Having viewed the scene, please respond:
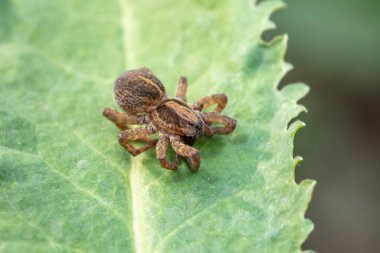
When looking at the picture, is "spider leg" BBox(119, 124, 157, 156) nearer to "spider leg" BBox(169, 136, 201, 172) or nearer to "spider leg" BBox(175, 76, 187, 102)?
"spider leg" BBox(169, 136, 201, 172)

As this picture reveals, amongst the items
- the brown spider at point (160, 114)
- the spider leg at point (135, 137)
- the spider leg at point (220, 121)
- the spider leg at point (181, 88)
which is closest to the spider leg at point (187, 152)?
the brown spider at point (160, 114)

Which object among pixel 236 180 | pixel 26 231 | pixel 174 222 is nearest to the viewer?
pixel 26 231

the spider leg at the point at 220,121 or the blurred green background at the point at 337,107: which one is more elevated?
the blurred green background at the point at 337,107

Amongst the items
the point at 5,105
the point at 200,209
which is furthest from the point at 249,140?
the point at 5,105

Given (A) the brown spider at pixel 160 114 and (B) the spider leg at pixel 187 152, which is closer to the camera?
(B) the spider leg at pixel 187 152

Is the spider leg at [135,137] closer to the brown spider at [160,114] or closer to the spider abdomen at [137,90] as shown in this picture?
the brown spider at [160,114]

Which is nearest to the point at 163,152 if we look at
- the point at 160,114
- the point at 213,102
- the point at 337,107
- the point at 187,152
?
the point at 187,152

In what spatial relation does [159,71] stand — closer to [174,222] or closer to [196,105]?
[196,105]
